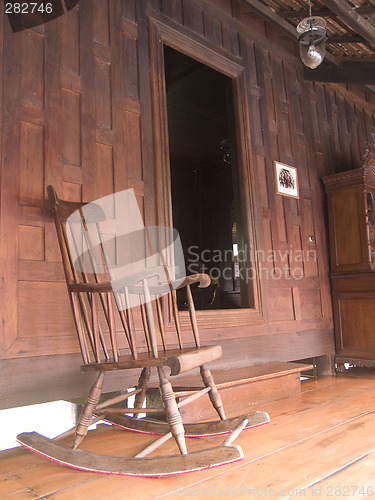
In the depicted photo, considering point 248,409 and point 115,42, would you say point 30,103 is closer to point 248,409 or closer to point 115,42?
point 115,42

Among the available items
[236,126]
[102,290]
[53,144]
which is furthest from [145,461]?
[236,126]

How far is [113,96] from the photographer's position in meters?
2.69

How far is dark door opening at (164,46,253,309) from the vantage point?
18.0 ft

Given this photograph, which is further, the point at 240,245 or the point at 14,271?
the point at 240,245

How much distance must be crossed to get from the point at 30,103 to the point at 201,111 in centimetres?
362

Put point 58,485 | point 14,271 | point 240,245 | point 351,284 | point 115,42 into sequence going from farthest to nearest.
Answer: point 351,284, point 240,245, point 115,42, point 14,271, point 58,485

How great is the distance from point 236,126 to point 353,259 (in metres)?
1.65

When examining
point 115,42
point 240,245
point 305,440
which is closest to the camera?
point 305,440

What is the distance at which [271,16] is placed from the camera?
385 centimetres

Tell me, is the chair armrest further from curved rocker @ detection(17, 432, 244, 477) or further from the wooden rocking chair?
curved rocker @ detection(17, 432, 244, 477)

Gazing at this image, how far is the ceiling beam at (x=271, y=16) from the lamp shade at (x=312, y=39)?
91 cm

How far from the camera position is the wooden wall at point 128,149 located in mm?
2168

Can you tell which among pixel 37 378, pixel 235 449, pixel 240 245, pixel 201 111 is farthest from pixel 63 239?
pixel 201 111
